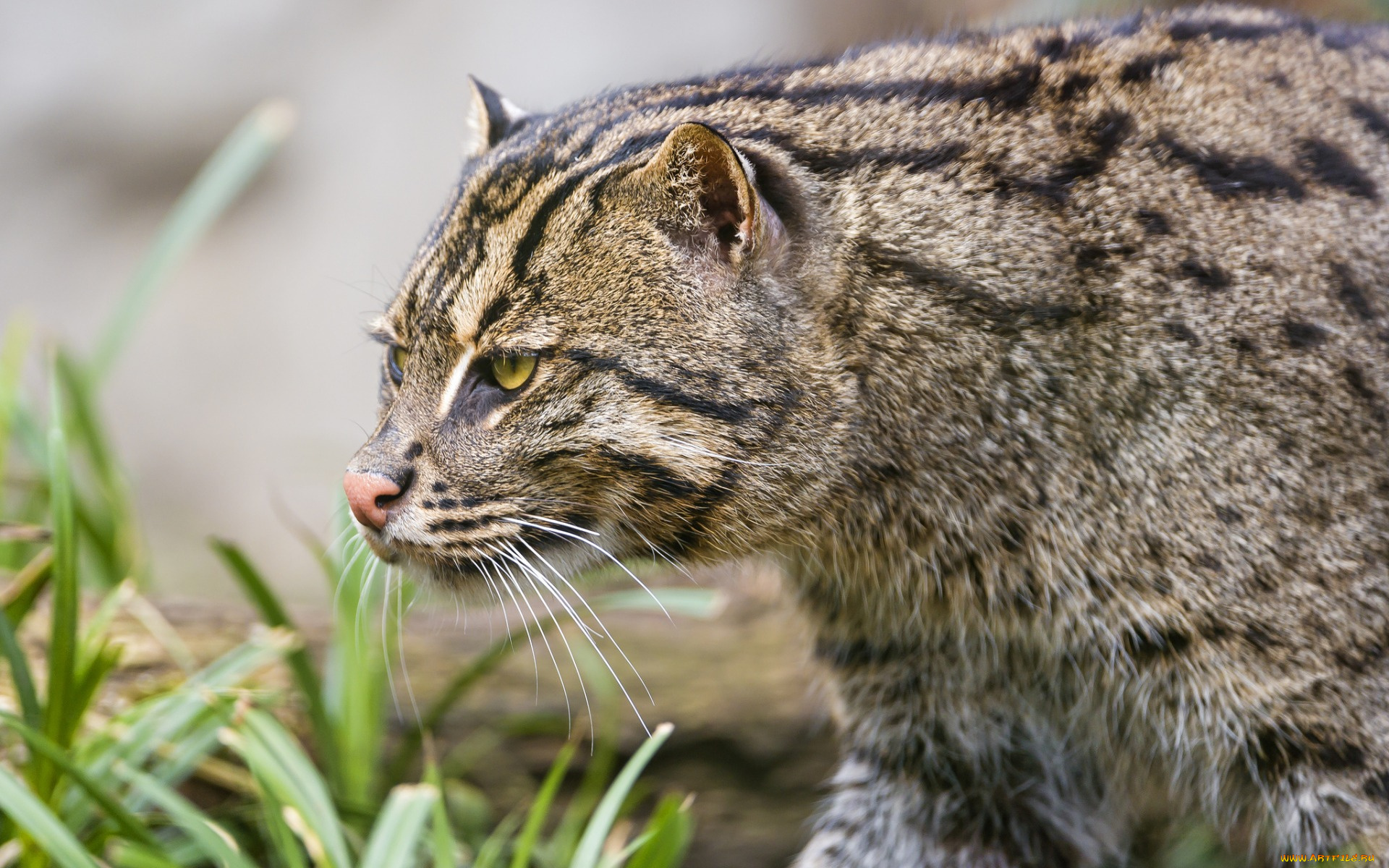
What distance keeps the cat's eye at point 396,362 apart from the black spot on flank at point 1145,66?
2063 mm

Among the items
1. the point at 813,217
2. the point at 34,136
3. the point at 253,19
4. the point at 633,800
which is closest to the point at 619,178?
the point at 813,217

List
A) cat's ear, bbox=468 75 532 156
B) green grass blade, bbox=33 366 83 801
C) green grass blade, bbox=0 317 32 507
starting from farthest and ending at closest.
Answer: green grass blade, bbox=0 317 32 507 → cat's ear, bbox=468 75 532 156 → green grass blade, bbox=33 366 83 801

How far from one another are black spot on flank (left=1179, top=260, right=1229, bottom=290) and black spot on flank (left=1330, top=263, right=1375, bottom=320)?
292mm

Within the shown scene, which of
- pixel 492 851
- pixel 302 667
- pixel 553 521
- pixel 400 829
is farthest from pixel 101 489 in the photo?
pixel 553 521

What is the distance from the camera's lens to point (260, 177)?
33.6 feet

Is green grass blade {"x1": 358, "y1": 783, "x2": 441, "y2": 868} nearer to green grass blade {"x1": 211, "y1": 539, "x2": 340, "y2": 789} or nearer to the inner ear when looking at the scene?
green grass blade {"x1": 211, "y1": 539, "x2": 340, "y2": 789}

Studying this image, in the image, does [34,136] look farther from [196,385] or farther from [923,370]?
[923,370]

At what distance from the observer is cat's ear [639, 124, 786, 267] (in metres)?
2.76

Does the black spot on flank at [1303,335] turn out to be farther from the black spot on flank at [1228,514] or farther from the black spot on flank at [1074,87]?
the black spot on flank at [1074,87]

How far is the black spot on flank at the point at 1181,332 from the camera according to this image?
9.79 feet

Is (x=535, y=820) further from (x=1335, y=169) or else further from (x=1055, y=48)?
(x=1335, y=169)

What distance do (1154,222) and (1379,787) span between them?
4.96 ft

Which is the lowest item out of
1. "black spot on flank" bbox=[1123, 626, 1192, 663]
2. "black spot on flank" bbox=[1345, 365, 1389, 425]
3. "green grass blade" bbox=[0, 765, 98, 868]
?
"green grass blade" bbox=[0, 765, 98, 868]

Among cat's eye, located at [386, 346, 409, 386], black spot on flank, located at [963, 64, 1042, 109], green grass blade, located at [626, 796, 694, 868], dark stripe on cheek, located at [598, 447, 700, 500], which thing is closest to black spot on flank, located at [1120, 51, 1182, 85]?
black spot on flank, located at [963, 64, 1042, 109]
